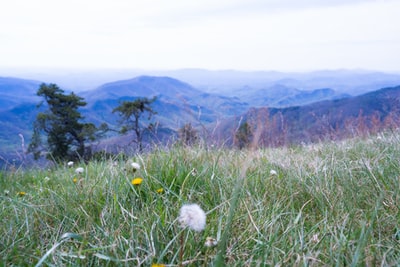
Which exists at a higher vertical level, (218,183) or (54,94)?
(218,183)

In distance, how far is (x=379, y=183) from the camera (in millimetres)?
2221

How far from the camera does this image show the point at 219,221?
5.32 feet

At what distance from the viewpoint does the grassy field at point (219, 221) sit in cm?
136

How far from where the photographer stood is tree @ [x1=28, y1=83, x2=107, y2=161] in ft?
96.6

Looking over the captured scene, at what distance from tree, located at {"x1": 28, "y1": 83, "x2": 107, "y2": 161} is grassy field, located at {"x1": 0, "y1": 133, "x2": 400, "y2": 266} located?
90.9 feet

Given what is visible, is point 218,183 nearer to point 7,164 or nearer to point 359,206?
point 359,206

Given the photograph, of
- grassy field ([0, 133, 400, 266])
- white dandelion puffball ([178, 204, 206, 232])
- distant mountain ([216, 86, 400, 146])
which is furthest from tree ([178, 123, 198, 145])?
white dandelion puffball ([178, 204, 206, 232])

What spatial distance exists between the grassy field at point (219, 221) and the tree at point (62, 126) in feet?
90.9

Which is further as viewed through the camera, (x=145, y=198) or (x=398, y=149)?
(x=398, y=149)

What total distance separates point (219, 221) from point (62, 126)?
3129cm

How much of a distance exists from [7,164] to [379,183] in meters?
4.30

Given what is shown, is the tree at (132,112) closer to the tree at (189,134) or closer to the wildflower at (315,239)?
the tree at (189,134)

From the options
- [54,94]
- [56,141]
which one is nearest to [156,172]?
[56,141]

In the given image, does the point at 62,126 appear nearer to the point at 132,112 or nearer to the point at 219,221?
the point at 132,112
